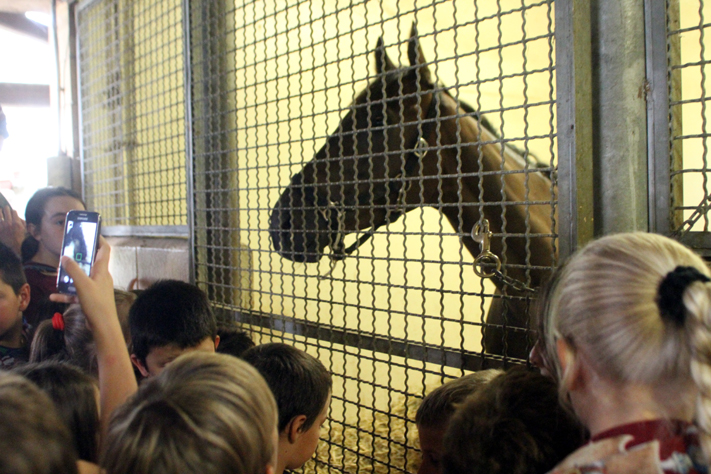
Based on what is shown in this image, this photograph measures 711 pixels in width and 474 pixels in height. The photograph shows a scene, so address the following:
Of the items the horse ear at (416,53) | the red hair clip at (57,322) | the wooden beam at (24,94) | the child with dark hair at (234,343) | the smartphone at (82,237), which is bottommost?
the child with dark hair at (234,343)

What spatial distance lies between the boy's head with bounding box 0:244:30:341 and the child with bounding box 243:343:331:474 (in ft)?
3.15

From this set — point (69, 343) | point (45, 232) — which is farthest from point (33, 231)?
point (69, 343)

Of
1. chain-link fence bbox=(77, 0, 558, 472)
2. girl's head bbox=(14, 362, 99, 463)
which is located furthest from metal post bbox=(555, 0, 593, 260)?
girl's head bbox=(14, 362, 99, 463)

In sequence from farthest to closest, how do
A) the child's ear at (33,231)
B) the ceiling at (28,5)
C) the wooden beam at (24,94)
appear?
the wooden beam at (24,94)
the ceiling at (28,5)
the child's ear at (33,231)

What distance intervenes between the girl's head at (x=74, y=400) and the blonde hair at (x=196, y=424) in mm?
361

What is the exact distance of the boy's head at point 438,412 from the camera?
1.06 metres

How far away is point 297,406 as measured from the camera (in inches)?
46.0

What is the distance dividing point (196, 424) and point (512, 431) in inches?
17.6

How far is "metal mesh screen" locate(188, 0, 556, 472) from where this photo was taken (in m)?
1.33

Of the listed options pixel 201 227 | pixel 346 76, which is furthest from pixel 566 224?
pixel 346 76

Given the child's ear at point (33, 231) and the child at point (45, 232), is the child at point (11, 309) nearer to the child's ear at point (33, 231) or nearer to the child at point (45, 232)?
the child at point (45, 232)

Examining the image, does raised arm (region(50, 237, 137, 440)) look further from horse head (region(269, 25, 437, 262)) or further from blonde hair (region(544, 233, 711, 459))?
blonde hair (region(544, 233, 711, 459))

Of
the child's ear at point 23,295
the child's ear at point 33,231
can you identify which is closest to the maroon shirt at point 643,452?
the child's ear at point 23,295

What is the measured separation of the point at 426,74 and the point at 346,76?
1.79m
